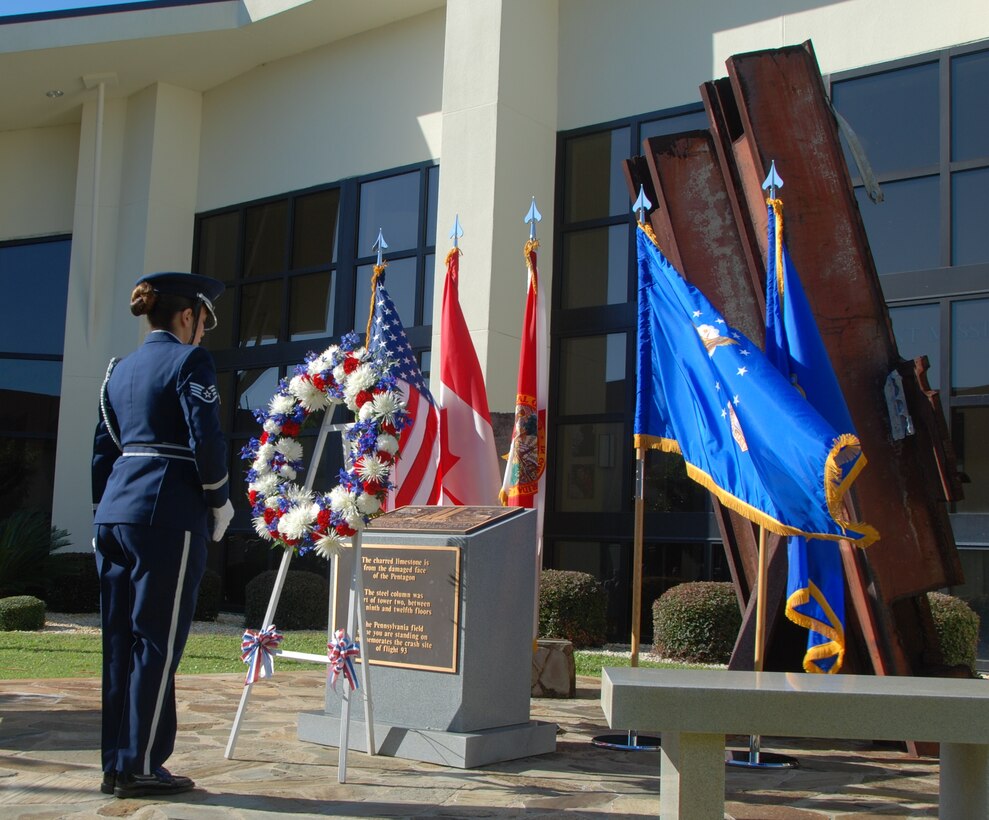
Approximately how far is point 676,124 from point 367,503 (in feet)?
33.7

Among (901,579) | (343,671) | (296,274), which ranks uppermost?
(296,274)

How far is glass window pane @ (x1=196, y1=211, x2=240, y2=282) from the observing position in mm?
18922

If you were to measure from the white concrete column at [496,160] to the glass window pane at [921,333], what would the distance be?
471cm

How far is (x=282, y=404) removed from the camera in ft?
19.4

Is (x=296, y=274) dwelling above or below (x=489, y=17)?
below

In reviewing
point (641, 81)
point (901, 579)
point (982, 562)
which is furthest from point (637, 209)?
point (641, 81)

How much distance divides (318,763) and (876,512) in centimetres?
380

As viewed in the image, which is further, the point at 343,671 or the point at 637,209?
the point at 637,209

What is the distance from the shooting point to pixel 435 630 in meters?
6.14

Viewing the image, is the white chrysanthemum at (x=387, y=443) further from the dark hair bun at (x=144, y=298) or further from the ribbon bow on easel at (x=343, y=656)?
the dark hair bun at (x=144, y=298)

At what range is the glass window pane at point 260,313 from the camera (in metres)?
18.1

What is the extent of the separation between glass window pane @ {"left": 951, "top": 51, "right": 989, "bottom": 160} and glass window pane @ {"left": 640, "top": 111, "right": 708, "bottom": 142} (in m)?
2.98

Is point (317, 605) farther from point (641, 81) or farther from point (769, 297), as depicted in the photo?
point (769, 297)

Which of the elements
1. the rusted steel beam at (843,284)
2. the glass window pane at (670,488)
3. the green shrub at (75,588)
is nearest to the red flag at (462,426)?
the rusted steel beam at (843,284)
